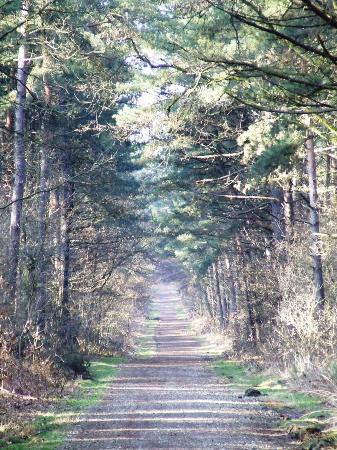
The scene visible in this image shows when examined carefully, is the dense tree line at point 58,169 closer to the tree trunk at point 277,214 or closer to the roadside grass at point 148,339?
the roadside grass at point 148,339

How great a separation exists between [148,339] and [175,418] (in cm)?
3372

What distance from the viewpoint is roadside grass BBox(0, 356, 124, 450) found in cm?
999

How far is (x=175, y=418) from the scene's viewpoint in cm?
1268

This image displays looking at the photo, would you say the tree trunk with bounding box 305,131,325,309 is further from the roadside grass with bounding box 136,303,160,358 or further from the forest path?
the roadside grass with bounding box 136,303,160,358

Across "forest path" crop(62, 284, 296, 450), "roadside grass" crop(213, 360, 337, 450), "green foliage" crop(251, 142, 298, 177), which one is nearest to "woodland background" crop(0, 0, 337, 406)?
"green foliage" crop(251, 142, 298, 177)

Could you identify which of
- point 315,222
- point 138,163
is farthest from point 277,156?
point 138,163

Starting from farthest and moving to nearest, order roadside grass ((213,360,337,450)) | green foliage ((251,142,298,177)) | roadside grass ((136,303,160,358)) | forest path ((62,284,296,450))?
roadside grass ((136,303,160,358))
green foliage ((251,142,298,177))
forest path ((62,284,296,450))
roadside grass ((213,360,337,450))

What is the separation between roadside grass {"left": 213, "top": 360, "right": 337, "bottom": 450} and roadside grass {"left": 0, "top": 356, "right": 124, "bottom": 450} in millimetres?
4137

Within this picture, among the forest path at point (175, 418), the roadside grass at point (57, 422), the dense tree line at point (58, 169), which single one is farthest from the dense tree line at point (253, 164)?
the roadside grass at point (57, 422)

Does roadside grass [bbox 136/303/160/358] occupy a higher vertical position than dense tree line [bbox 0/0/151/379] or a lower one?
lower

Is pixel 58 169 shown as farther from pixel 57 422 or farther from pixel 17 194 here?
pixel 57 422

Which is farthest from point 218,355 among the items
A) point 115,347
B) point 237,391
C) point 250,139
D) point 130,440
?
point 130,440

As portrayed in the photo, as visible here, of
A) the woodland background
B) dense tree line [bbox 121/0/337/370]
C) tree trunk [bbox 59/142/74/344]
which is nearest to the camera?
dense tree line [bbox 121/0/337/370]

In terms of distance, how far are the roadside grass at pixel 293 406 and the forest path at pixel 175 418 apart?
1.03 ft
